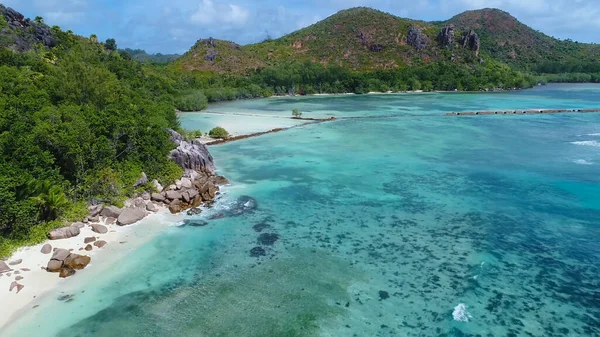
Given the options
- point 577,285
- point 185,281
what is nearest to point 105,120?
point 185,281

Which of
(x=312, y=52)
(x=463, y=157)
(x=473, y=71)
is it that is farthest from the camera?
(x=312, y=52)

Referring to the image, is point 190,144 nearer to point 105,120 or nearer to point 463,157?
point 105,120

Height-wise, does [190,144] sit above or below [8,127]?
below

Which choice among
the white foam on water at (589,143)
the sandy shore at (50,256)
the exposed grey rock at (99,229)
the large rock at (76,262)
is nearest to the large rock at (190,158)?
the sandy shore at (50,256)

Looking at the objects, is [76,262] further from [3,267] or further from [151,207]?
[151,207]

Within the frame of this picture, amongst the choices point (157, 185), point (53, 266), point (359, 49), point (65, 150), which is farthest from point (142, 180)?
point (359, 49)
